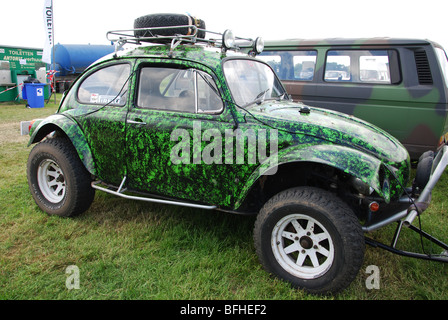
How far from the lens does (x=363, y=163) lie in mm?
2492

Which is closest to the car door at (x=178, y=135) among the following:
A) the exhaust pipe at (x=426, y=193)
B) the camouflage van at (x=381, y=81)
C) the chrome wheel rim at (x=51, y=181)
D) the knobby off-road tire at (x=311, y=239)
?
the knobby off-road tire at (x=311, y=239)

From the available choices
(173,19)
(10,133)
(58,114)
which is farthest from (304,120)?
(10,133)

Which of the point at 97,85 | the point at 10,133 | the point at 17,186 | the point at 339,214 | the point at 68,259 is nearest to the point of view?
the point at 339,214

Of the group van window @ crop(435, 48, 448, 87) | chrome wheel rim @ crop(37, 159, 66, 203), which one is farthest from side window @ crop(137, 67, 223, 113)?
van window @ crop(435, 48, 448, 87)

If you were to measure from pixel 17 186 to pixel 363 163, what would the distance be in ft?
15.4

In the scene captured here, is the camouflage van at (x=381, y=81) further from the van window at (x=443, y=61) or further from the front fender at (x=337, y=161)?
the front fender at (x=337, y=161)

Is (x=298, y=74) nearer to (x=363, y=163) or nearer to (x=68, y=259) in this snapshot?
(x=363, y=163)

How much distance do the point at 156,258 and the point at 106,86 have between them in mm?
1991

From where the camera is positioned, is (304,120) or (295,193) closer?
(295,193)

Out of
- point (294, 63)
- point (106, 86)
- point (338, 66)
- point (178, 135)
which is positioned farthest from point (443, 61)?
point (106, 86)

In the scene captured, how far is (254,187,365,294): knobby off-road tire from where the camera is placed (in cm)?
246

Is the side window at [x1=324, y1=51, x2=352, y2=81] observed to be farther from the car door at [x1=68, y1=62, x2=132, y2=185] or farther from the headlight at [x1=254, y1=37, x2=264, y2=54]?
the car door at [x1=68, y1=62, x2=132, y2=185]

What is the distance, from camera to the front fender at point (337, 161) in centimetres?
244

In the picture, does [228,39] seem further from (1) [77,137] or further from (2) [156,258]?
(2) [156,258]
